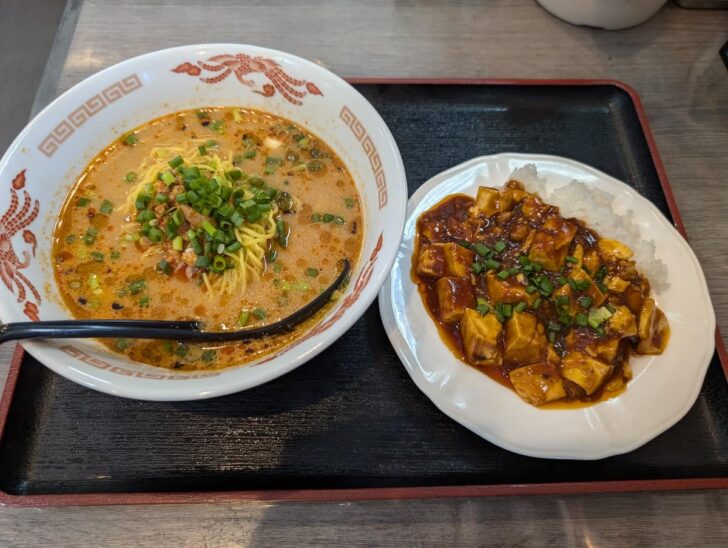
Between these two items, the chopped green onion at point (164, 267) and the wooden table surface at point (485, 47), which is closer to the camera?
the chopped green onion at point (164, 267)

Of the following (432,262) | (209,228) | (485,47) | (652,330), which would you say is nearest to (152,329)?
(209,228)

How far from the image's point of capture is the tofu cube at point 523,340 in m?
1.73

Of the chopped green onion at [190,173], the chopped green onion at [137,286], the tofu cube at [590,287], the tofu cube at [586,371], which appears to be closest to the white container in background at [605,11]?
the tofu cube at [590,287]

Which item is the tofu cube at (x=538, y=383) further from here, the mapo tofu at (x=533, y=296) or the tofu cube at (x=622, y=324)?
the tofu cube at (x=622, y=324)

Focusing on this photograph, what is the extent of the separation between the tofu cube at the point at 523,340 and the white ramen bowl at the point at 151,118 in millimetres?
628

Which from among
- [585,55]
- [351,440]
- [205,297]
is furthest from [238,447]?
[585,55]

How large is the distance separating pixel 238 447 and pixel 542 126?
6.23ft

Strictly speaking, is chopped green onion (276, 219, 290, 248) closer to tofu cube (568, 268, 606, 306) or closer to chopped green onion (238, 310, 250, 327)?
chopped green onion (238, 310, 250, 327)

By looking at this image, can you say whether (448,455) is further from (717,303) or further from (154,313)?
(717,303)

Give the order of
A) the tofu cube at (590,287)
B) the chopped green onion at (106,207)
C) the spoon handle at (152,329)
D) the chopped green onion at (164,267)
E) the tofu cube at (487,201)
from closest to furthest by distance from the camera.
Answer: the spoon handle at (152,329), the chopped green onion at (164,267), the chopped green onion at (106,207), the tofu cube at (590,287), the tofu cube at (487,201)

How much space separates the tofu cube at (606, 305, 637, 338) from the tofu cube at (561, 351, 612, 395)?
0.15 metres

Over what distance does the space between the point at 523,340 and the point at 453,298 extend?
28cm

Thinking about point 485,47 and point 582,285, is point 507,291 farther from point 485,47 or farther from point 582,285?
point 485,47

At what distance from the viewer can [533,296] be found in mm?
1846
